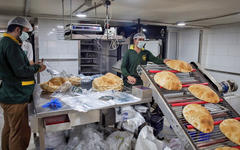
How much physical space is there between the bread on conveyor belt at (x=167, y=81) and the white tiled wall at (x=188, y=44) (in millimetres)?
4771

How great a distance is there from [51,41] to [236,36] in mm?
4662

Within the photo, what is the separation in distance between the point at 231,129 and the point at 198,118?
26cm

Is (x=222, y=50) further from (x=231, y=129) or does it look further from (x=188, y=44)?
(x=231, y=129)

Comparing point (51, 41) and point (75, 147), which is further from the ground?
point (51, 41)

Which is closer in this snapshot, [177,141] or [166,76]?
[166,76]

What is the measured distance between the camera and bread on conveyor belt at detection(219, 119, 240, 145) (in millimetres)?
1337

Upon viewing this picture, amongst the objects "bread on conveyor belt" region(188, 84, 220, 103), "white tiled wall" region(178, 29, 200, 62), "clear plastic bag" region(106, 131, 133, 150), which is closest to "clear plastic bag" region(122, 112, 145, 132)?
"clear plastic bag" region(106, 131, 133, 150)

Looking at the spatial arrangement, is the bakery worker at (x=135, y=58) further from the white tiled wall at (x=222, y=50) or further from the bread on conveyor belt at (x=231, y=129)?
the white tiled wall at (x=222, y=50)

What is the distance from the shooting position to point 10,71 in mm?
1858

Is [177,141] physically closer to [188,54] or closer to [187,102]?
[187,102]

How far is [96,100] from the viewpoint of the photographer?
1.71 meters

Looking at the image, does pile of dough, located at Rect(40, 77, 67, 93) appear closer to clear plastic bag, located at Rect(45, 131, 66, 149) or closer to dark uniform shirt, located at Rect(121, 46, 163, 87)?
clear plastic bag, located at Rect(45, 131, 66, 149)

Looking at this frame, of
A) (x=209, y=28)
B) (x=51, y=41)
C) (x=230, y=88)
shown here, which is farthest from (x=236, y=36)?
(x=51, y=41)

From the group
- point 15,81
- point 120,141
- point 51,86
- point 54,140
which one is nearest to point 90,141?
point 120,141
